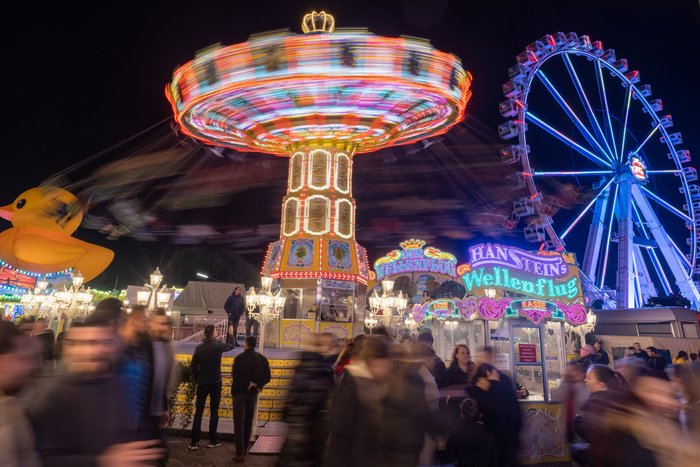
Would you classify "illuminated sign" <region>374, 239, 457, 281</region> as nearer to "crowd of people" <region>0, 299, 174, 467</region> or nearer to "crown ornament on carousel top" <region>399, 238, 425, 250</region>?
"crown ornament on carousel top" <region>399, 238, 425, 250</region>

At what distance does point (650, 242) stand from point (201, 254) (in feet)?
132

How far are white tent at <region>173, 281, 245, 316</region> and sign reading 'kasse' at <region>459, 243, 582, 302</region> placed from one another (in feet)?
74.3

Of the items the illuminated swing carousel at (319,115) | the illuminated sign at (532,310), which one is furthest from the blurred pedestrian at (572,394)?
the illuminated swing carousel at (319,115)

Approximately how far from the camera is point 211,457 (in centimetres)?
714

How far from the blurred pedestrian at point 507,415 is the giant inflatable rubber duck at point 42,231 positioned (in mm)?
28717

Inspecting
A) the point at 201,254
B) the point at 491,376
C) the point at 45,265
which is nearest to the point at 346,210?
the point at 491,376

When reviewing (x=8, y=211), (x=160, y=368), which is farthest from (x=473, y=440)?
(x=8, y=211)

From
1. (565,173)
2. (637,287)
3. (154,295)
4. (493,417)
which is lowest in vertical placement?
(493,417)

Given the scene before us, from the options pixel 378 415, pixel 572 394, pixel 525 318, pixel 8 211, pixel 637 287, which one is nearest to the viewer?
pixel 378 415

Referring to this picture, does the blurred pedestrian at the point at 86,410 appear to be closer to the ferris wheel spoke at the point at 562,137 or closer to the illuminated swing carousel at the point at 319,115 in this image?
the illuminated swing carousel at the point at 319,115

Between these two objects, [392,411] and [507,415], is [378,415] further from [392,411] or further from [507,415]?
[507,415]

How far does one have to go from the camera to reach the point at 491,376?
4.97m

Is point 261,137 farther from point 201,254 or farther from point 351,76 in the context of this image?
point 201,254

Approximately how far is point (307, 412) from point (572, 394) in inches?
123
